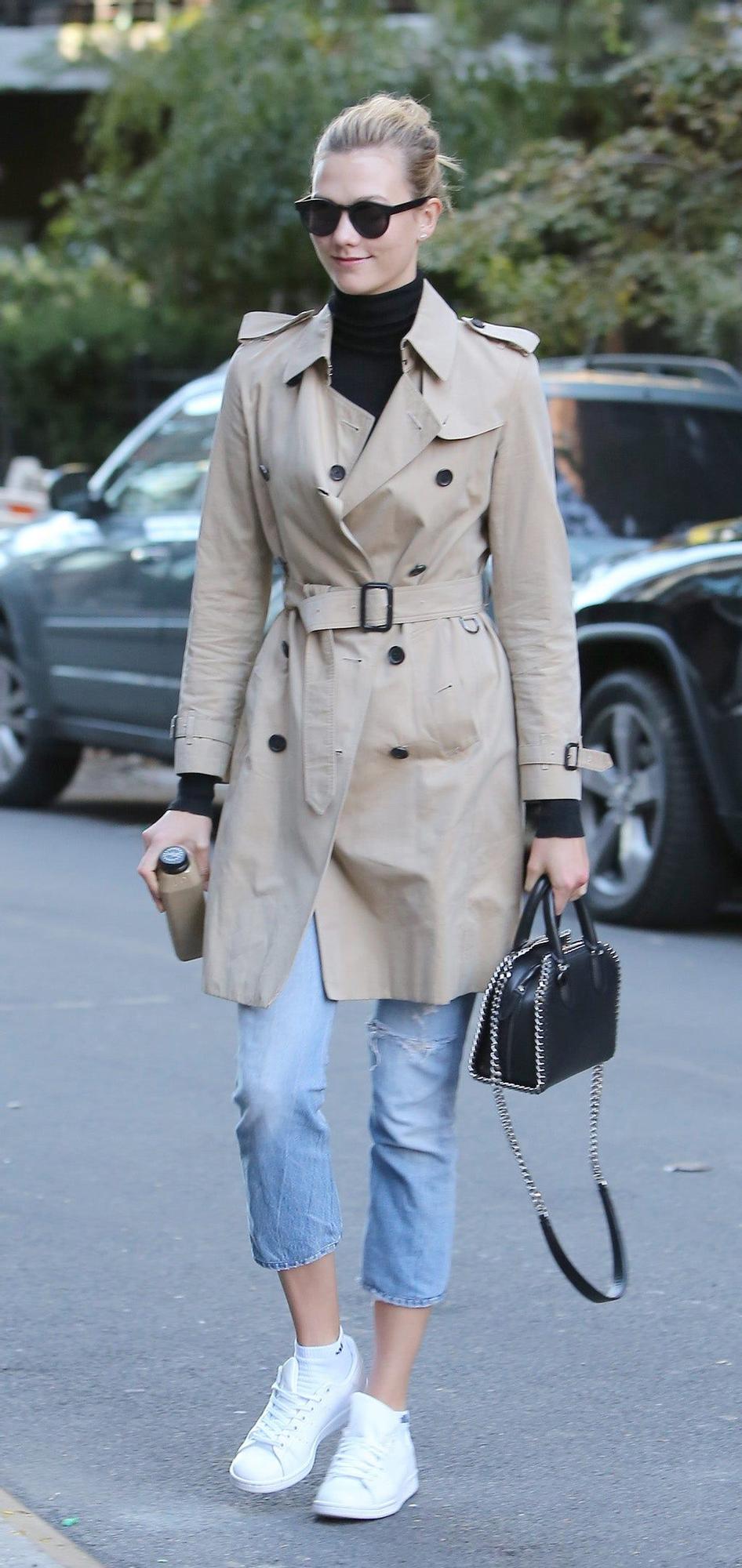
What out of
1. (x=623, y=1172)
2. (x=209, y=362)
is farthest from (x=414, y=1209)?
(x=209, y=362)

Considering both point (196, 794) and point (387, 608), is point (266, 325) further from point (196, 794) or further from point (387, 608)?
point (196, 794)

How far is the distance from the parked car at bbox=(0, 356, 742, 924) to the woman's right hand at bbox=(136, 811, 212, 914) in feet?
9.47

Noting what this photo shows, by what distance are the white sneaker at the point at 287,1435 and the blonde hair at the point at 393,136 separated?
1.59 meters

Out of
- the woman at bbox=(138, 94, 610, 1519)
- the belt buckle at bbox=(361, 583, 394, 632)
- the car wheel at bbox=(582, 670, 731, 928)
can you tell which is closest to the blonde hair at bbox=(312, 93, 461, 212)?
the woman at bbox=(138, 94, 610, 1519)

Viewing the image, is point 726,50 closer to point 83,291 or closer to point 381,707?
point 381,707

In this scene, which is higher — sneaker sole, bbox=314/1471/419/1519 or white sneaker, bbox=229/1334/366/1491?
white sneaker, bbox=229/1334/366/1491

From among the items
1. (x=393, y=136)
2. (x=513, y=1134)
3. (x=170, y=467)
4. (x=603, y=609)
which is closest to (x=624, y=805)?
(x=603, y=609)

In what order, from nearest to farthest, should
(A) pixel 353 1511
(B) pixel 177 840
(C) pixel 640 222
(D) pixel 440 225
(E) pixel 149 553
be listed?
1. (A) pixel 353 1511
2. (B) pixel 177 840
3. (E) pixel 149 553
4. (D) pixel 440 225
5. (C) pixel 640 222

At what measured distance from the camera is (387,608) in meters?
3.18

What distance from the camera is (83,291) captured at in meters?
25.1

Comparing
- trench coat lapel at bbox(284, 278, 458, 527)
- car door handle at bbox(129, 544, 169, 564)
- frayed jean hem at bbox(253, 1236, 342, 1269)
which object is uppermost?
car door handle at bbox(129, 544, 169, 564)

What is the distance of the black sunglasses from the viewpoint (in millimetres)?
3125

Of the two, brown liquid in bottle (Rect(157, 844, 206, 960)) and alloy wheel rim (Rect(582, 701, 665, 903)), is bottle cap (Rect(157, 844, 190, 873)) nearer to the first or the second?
brown liquid in bottle (Rect(157, 844, 206, 960))

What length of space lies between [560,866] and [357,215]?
35.2 inches
